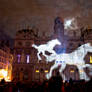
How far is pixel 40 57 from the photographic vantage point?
40281mm

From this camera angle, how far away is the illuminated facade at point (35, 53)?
3919 centimetres

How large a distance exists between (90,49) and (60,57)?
9.24 m

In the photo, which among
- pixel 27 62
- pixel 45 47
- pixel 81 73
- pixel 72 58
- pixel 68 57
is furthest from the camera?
pixel 45 47

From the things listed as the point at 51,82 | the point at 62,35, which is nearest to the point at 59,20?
the point at 62,35

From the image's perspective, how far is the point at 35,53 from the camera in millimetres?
40562

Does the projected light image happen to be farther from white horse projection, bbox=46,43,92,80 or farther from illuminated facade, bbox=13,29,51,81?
illuminated facade, bbox=13,29,51,81

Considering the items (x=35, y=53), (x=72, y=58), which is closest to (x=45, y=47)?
(x=35, y=53)

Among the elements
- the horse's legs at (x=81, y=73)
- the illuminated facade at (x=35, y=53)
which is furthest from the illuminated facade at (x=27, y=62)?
the horse's legs at (x=81, y=73)

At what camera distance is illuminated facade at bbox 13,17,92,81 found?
3919 centimetres

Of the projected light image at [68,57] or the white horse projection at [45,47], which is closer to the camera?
the projected light image at [68,57]

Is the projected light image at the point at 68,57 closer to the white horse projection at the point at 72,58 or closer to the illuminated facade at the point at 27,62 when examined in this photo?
the white horse projection at the point at 72,58

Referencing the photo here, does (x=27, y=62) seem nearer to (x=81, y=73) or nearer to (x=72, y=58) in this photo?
(x=72, y=58)

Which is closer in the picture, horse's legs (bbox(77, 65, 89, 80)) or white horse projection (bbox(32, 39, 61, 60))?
horse's legs (bbox(77, 65, 89, 80))

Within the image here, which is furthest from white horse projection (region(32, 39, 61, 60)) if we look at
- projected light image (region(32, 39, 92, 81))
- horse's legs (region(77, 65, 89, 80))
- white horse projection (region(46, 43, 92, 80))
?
horse's legs (region(77, 65, 89, 80))
